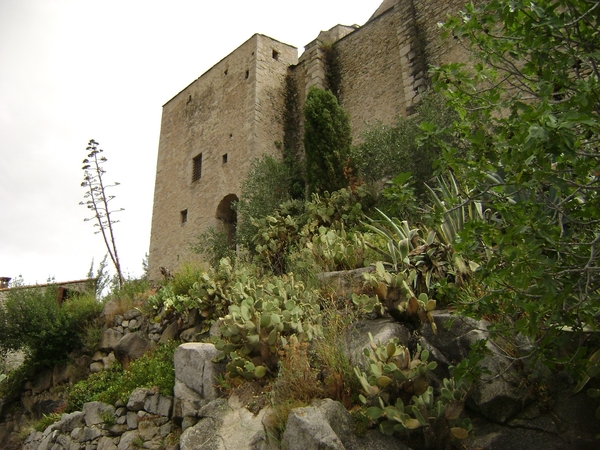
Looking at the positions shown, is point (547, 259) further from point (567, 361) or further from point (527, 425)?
point (527, 425)

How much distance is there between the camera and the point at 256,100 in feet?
50.9

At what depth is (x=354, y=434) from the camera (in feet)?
13.4

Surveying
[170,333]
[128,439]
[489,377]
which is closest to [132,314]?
[170,333]

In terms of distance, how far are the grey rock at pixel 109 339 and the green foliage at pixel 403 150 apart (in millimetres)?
6626

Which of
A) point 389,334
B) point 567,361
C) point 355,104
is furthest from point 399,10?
point 567,361

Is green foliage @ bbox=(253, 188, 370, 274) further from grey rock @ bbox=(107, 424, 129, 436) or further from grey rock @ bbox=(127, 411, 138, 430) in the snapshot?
grey rock @ bbox=(107, 424, 129, 436)

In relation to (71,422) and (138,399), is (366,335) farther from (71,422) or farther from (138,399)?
(71,422)

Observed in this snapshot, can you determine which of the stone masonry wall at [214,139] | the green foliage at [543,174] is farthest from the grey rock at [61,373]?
the green foliage at [543,174]

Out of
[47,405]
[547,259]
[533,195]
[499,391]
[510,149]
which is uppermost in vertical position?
[510,149]

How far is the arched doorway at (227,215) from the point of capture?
15.7 meters

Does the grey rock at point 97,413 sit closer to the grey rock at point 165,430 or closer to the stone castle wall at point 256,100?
the grey rock at point 165,430

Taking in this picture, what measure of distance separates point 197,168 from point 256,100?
3751mm

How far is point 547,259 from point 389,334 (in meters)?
2.28

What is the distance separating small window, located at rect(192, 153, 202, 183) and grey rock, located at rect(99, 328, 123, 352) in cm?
791
